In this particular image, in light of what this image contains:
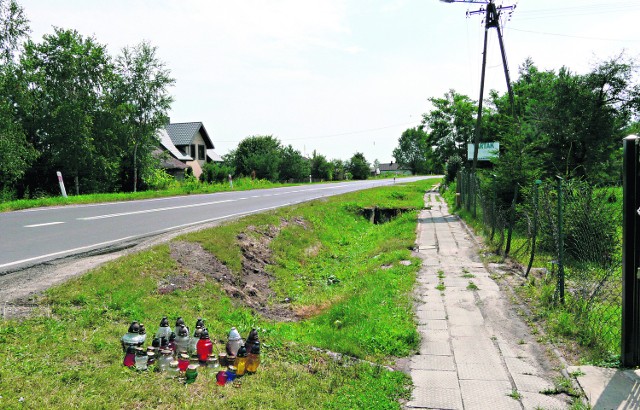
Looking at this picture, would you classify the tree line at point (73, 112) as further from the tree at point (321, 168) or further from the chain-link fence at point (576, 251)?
the tree at point (321, 168)

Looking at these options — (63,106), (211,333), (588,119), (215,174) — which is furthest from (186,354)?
(215,174)

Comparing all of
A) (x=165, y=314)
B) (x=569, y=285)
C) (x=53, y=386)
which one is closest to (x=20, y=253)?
(x=165, y=314)

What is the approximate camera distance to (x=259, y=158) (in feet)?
159

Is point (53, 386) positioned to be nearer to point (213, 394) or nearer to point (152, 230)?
point (213, 394)

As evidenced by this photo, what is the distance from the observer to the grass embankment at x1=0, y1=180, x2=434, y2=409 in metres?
3.28

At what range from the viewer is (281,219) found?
13.4m

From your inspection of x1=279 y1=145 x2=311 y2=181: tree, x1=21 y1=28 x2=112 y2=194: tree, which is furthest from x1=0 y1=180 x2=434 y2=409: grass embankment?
x1=279 y1=145 x2=311 y2=181: tree

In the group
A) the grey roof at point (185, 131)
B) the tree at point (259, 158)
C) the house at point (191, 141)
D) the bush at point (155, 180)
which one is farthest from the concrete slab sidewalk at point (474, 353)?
the grey roof at point (185, 131)

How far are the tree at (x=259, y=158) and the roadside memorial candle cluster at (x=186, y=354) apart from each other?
39681 mm

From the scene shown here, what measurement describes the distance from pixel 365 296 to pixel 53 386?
464 centimetres

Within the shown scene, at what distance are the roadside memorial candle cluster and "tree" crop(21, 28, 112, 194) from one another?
77.2 feet

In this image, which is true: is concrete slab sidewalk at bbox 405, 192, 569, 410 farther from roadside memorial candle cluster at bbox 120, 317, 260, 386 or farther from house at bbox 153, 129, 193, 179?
house at bbox 153, 129, 193, 179

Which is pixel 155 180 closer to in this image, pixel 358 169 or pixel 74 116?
pixel 74 116

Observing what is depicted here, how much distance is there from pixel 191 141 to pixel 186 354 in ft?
156
